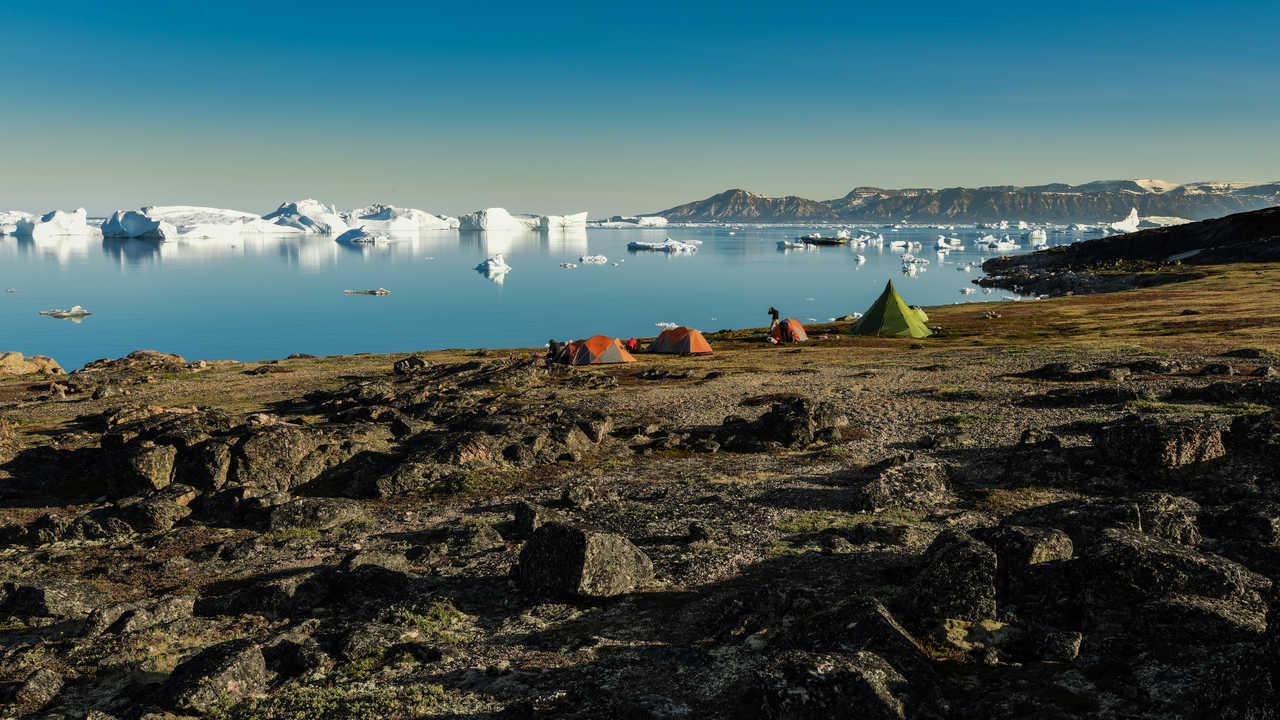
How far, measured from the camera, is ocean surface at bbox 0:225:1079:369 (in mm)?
76750

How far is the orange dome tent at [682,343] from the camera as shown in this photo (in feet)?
161

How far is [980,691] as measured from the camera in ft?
29.9

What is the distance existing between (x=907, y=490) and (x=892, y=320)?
35.2m

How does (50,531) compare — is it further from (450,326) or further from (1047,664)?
(450,326)

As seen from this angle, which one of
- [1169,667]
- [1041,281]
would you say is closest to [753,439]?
[1169,667]

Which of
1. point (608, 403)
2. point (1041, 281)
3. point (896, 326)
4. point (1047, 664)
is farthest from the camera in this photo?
point (1041, 281)

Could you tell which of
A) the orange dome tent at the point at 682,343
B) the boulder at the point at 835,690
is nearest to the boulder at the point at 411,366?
the orange dome tent at the point at 682,343

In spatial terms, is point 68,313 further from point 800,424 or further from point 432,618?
point 432,618

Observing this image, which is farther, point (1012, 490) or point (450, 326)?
point (450, 326)

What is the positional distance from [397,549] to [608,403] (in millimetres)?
16021

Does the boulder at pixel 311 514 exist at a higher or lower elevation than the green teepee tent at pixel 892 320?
lower

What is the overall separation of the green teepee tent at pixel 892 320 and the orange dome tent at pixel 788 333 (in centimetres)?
454

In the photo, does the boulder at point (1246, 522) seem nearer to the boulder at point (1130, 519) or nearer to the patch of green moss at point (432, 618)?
the boulder at point (1130, 519)

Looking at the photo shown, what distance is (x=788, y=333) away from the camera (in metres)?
51.3
